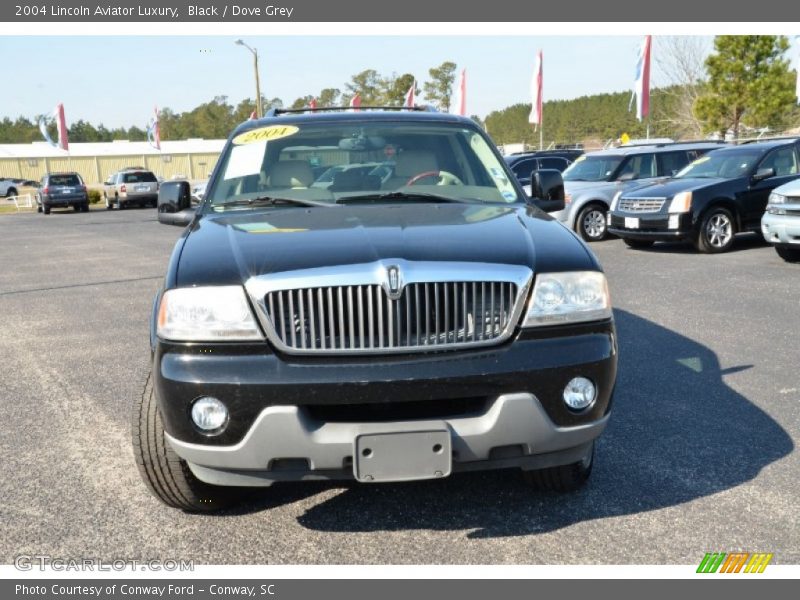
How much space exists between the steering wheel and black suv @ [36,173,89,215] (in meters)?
31.5

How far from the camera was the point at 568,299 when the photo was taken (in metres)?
3.02

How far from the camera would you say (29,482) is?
151 inches

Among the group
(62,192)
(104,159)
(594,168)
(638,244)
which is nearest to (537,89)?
(594,168)

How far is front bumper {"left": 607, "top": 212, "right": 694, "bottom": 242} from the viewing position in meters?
11.9

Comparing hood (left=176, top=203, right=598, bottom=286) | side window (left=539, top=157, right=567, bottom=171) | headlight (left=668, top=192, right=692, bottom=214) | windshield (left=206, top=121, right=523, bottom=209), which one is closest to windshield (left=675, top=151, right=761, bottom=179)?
headlight (left=668, top=192, right=692, bottom=214)

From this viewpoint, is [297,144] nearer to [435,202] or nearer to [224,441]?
[435,202]

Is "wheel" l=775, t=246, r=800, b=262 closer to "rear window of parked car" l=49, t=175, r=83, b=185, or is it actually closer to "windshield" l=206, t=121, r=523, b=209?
"windshield" l=206, t=121, r=523, b=209

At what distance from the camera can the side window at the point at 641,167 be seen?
14.9 m

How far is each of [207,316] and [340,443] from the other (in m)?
0.68

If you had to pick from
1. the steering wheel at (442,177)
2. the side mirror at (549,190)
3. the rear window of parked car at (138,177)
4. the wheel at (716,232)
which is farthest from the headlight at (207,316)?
the rear window of parked car at (138,177)

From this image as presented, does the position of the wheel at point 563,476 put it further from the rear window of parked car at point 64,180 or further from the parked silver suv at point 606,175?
the rear window of parked car at point 64,180

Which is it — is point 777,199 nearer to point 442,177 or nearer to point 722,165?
point 722,165
